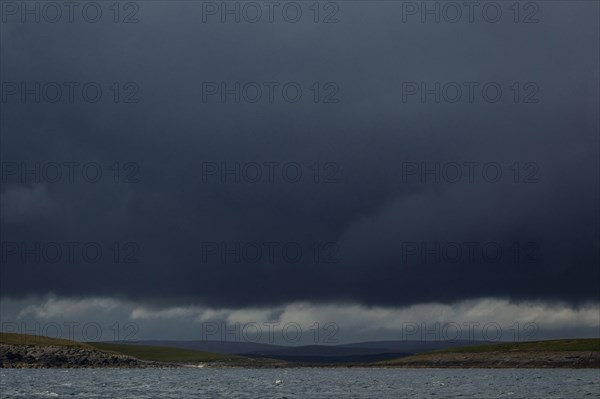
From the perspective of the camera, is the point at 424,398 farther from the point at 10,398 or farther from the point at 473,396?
the point at 10,398

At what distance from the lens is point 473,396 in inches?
4456

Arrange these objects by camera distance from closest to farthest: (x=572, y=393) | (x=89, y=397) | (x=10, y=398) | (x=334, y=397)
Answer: (x=10, y=398) → (x=89, y=397) → (x=334, y=397) → (x=572, y=393)

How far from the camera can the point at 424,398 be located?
351ft

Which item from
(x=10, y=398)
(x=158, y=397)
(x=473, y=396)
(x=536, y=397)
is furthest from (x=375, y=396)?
(x=10, y=398)

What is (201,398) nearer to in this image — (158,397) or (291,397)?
(158,397)

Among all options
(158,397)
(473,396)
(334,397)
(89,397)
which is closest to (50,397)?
(89,397)

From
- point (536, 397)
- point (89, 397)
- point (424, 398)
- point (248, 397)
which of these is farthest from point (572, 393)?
point (89, 397)

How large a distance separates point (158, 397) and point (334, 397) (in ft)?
80.6

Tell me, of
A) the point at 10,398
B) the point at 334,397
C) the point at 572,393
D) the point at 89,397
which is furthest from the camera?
the point at 572,393

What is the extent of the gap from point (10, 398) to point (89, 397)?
34.8 feet

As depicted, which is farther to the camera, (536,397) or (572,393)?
(572,393)

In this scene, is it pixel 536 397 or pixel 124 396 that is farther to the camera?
pixel 536 397

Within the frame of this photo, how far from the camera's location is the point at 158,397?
339 feet

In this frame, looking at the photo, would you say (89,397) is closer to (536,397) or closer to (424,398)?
(424,398)
